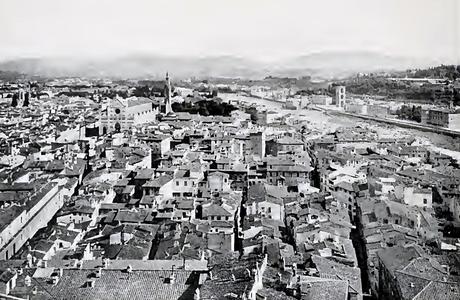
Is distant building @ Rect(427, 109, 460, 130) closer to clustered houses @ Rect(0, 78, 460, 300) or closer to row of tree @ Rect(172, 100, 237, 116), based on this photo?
clustered houses @ Rect(0, 78, 460, 300)

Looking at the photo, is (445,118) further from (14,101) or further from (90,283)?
(14,101)

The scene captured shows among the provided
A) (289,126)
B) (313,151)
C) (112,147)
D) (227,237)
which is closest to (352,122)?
(289,126)

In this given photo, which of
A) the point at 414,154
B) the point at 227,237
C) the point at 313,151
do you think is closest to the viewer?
the point at 227,237

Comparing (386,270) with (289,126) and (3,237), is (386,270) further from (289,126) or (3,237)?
(289,126)

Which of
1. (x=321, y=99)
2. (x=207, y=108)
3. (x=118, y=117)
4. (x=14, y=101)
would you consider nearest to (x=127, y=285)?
(x=118, y=117)

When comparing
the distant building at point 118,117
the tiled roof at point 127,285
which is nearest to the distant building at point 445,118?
the tiled roof at point 127,285

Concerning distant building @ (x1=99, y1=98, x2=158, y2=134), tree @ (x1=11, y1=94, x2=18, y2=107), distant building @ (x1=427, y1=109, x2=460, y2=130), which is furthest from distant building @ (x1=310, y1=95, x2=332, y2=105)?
tree @ (x1=11, y1=94, x2=18, y2=107)

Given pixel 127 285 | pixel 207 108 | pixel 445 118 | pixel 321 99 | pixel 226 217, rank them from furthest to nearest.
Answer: pixel 207 108 < pixel 321 99 < pixel 445 118 < pixel 226 217 < pixel 127 285

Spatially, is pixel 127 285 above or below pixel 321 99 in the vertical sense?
below
